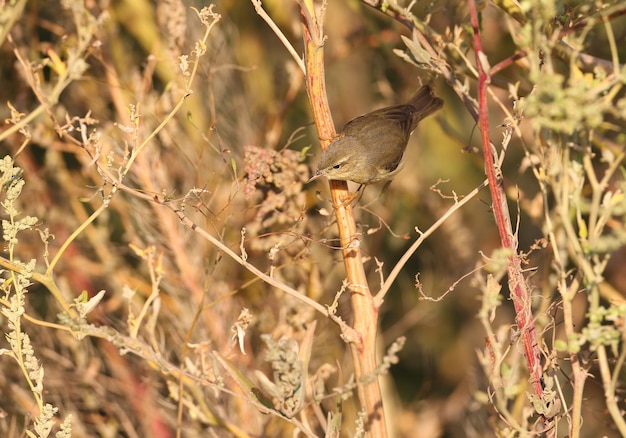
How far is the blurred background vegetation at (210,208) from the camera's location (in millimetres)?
2254

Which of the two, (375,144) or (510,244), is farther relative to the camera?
(375,144)

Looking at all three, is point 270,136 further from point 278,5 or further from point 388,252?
point 388,252

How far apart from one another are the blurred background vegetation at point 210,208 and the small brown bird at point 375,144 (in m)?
0.10

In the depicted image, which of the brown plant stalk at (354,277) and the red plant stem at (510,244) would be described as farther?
the brown plant stalk at (354,277)

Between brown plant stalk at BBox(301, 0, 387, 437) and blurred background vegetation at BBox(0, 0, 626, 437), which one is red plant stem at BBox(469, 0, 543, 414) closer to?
brown plant stalk at BBox(301, 0, 387, 437)

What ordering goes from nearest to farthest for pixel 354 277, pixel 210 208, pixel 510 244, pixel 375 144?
pixel 510 244
pixel 354 277
pixel 375 144
pixel 210 208

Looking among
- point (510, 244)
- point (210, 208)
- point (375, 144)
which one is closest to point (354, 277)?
point (510, 244)

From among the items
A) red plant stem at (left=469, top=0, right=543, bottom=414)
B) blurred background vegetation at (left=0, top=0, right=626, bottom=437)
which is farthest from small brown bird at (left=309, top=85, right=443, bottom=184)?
red plant stem at (left=469, top=0, right=543, bottom=414)

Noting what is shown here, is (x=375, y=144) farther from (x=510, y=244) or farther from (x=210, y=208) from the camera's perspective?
(x=510, y=244)

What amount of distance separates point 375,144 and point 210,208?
66 cm

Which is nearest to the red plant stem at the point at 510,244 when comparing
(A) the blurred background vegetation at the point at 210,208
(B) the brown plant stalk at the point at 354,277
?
(B) the brown plant stalk at the point at 354,277

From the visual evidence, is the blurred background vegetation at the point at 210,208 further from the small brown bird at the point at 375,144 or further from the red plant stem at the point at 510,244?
the red plant stem at the point at 510,244

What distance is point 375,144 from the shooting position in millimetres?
2627

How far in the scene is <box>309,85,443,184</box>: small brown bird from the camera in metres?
2.35
